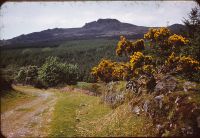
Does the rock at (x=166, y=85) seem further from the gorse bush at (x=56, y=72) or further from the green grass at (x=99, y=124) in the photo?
the gorse bush at (x=56, y=72)

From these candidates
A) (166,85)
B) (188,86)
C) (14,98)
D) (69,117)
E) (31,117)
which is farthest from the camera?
(14,98)

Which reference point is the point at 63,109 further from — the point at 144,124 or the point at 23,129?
the point at 144,124

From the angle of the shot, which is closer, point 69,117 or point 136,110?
point 136,110

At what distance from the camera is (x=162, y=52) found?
102ft

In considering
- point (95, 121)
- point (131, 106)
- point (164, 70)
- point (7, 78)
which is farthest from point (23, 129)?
point (164, 70)

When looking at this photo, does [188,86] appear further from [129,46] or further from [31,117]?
[129,46]

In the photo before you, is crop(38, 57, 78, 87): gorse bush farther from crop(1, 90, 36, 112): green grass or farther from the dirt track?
crop(1, 90, 36, 112): green grass

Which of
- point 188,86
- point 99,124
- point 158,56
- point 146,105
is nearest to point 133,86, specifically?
point 99,124

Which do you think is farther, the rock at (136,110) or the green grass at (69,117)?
the green grass at (69,117)

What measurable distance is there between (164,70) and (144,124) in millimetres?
9938

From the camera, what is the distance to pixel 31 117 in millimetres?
24594

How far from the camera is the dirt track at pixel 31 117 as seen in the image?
1875cm

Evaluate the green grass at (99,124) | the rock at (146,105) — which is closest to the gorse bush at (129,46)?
the green grass at (99,124)

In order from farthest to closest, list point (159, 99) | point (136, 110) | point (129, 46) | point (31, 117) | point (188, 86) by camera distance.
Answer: point (129, 46), point (31, 117), point (136, 110), point (188, 86), point (159, 99)
